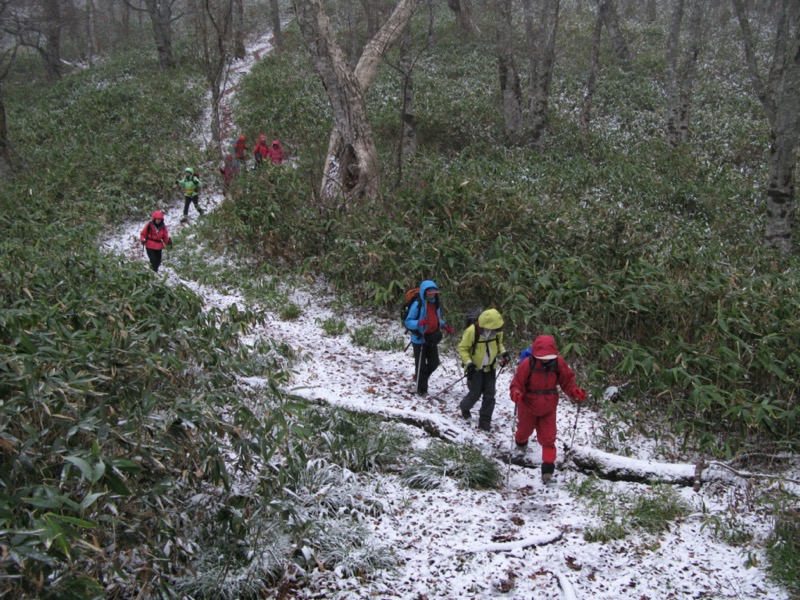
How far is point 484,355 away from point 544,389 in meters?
0.89

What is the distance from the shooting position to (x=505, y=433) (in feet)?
20.9

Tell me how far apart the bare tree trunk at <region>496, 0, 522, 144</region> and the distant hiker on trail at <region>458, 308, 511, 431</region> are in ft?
38.9

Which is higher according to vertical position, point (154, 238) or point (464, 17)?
point (464, 17)

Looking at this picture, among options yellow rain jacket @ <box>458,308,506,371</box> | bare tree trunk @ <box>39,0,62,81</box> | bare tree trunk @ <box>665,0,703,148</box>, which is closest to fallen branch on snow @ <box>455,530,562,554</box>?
yellow rain jacket @ <box>458,308,506,371</box>

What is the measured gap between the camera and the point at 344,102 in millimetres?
11469

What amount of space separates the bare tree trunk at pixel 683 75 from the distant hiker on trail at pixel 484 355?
13.1m

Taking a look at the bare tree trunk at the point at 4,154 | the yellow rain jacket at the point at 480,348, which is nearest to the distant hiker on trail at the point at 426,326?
the yellow rain jacket at the point at 480,348

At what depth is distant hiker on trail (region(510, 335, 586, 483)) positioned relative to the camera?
5.34m

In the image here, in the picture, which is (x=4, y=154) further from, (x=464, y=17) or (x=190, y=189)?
(x=464, y=17)

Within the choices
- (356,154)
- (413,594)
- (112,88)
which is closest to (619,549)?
(413,594)

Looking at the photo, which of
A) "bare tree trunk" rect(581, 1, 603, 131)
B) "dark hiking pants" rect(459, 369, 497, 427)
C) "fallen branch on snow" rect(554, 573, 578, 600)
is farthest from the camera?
"bare tree trunk" rect(581, 1, 603, 131)

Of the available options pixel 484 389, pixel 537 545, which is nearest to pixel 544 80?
pixel 484 389

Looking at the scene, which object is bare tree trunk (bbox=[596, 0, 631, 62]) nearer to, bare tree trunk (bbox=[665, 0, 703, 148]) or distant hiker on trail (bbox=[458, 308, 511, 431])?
bare tree trunk (bbox=[665, 0, 703, 148])

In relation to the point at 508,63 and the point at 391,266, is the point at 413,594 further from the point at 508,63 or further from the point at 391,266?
the point at 508,63
